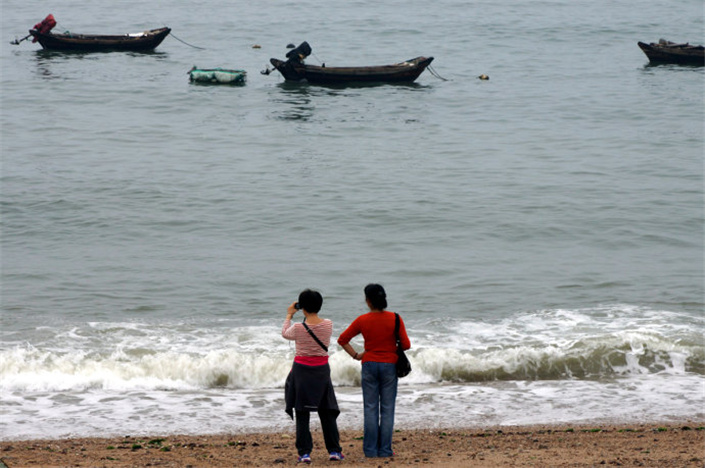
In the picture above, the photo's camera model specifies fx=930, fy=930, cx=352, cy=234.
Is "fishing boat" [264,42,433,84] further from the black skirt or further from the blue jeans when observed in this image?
the black skirt

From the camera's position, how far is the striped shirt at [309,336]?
7711 mm

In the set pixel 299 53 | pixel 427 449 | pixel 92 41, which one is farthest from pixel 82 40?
pixel 427 449

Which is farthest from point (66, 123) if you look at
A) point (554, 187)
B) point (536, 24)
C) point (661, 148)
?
point (536, 24)

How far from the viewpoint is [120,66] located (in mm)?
44000

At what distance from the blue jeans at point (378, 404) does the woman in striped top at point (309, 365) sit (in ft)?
1.13

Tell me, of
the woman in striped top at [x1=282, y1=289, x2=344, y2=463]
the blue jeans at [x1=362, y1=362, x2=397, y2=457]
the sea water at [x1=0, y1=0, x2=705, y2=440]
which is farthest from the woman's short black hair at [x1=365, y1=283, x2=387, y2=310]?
the sea water at [x1=0, y1=0, x2=705, y2=440]

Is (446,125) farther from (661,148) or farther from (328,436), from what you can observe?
(328,436)

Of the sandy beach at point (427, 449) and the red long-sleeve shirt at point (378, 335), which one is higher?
the red long-sleeve shirt at point (378, 335)

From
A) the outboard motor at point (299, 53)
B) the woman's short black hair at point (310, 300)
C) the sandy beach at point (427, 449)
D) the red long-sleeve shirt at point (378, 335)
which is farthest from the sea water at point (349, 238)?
the woman's short black hair at point (310, 300)

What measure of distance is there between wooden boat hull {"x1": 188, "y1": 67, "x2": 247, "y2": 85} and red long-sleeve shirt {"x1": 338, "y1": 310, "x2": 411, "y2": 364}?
32569mm

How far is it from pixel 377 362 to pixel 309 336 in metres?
0.68

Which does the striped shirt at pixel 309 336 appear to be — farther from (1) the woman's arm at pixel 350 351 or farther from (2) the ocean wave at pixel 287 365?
(2) the ocean wave at pixel 287 365

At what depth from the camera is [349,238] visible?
20422 millimetres

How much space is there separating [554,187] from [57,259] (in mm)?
12662
